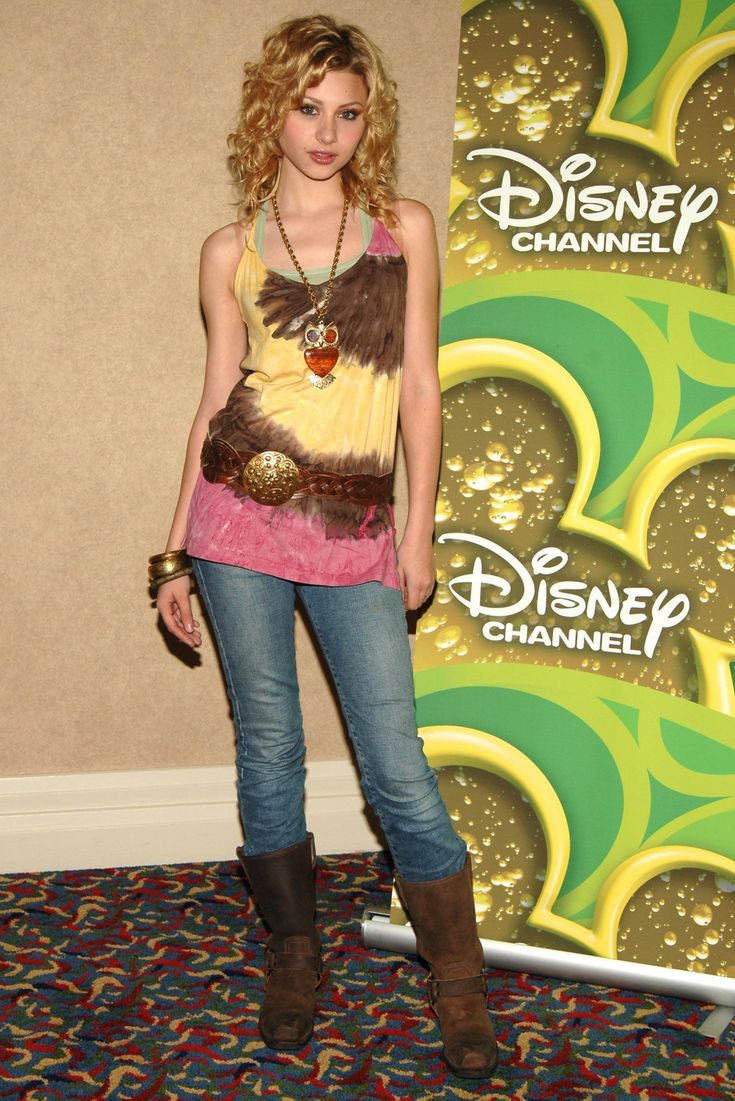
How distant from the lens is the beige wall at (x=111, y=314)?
2.48 meters

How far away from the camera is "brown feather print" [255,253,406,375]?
1.87m

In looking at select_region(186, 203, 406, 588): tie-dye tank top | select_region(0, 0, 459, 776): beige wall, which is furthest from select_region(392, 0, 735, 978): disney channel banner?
select_region(0, 0, 459, 776): beige wall

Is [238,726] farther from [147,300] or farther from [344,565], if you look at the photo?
[147,300]

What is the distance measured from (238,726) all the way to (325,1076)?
591mm

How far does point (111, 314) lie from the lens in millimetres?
2562

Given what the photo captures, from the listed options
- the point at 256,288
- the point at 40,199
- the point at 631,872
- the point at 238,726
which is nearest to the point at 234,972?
the point at 238,726

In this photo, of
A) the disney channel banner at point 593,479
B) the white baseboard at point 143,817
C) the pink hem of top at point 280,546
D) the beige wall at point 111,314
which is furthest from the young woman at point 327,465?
the white baseboard at point 143,817

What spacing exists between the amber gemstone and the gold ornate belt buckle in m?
0.15

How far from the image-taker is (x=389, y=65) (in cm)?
259

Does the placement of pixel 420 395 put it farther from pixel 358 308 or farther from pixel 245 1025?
pixel 245 1025

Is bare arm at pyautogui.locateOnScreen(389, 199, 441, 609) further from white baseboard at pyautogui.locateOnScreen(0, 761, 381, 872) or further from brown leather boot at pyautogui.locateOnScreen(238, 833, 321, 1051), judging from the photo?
white baseboard at pyautogui.locateOnScreen(0, 761, 381, 872)

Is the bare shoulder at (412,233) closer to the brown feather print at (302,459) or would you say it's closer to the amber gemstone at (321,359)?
the amber gemstone at (321,359)

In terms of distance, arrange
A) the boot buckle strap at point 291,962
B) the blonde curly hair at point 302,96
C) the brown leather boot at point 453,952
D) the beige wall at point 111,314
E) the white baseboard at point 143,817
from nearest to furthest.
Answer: the blonde curly hair at point 302,96
the brown leather boot at point 453,952
the boot buckle strap at point 291,962
the beige wall at point 111,314
the white baseboard at point 143,817

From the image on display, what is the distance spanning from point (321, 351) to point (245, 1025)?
3.91 ft
